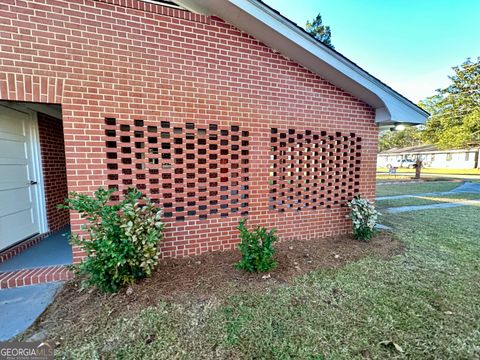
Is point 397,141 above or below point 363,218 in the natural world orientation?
above

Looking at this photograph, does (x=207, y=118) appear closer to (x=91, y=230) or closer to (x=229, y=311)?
(x=91, y=230)

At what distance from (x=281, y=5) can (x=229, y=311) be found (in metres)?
10.5

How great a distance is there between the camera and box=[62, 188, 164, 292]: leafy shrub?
259 centimetres

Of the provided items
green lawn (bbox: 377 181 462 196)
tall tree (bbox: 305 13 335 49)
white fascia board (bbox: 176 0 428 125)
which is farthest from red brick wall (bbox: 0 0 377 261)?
tall tree (bbox: 305 13 335 49)

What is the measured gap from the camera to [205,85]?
3.75 metres

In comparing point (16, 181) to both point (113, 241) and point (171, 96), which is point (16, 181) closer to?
point (113, 241)

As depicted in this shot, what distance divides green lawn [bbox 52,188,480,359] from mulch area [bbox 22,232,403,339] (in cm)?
14

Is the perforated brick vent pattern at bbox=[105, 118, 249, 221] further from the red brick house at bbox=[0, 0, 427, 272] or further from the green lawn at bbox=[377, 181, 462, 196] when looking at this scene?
the green lawn at bbox=[377, 181, 462, 196]

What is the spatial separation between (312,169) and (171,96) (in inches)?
122

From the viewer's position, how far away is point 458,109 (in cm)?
2047

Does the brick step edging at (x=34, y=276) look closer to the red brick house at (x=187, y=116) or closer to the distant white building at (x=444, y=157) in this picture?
the red brick house at (x=187, y=116)

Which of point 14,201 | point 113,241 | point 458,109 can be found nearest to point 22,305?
point 113,241

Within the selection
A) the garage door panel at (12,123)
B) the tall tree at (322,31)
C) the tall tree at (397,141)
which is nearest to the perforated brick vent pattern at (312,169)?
the garage door panel at (12,123)

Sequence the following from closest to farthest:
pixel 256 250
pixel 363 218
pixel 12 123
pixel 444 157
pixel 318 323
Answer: pixel 318 323 → pixel 256 250 → pixel 12 123 → pixel 363 218 → pixel 444 157
